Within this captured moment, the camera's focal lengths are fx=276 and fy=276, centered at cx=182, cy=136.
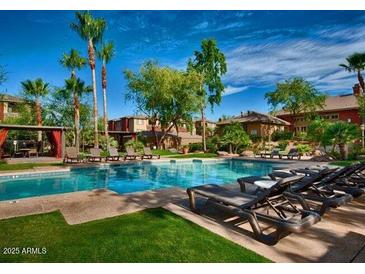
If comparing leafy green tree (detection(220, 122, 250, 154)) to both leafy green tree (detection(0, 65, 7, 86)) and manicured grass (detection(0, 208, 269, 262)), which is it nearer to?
leafy green tree (detection(0, 65, 7, 86))

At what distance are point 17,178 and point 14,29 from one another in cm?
831

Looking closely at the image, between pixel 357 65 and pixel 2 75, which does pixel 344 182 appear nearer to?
pixel 2 75

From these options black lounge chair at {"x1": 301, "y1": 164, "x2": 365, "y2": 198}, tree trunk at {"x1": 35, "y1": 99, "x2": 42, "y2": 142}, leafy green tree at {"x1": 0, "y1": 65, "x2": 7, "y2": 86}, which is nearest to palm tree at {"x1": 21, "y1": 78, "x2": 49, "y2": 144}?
tree trunk at {"x1": 35, "y1": 99, "x2": 42, "y2": 142}

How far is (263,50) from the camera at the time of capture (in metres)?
10.4


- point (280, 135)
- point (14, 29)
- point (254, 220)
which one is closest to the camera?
point (254, 220)

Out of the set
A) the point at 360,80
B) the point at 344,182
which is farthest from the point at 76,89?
the point at 360,80

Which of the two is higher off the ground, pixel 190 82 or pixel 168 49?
pixel 190 82

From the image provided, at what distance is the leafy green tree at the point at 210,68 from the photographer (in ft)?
118

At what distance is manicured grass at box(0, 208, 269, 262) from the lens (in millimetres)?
3736

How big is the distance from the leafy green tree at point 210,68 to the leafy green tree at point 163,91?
95.2 inches

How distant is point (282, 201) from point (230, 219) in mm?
1078

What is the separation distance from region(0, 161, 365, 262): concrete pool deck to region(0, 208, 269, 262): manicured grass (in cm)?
29
